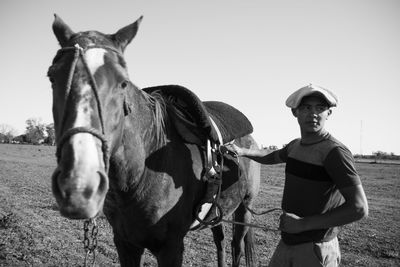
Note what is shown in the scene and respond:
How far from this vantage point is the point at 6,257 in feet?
14.5

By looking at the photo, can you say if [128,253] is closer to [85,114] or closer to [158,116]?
[158,116]

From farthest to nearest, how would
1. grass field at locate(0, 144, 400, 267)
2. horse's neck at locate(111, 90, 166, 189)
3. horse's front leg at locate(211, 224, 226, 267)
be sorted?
grass field at locate(0, 144, 400, 267) → horse's front leg at locate(211, 224, 226, 267) → horse's neck at locate(111, 90, 166, 189)

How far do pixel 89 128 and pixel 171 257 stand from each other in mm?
1470

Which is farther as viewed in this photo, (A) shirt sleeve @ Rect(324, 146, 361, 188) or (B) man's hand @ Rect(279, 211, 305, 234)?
(B) man's hand @ Rect(279, 211, 305, 234)

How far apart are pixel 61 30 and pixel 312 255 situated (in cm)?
238

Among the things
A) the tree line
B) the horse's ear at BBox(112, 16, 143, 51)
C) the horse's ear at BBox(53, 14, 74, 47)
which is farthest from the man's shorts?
the tree line

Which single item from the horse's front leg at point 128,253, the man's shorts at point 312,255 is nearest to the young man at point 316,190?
the man's shorts at point 312,255

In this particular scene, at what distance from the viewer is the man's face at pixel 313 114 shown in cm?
221

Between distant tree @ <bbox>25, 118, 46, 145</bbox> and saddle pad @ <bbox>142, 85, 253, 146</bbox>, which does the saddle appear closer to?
saddle pad @ <bbox>142, 85, 253, 146</bbox>

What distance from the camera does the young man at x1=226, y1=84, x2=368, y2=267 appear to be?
1.87 metres

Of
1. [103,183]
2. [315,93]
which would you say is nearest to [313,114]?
[315,93]

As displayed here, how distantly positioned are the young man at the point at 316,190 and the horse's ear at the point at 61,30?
1743 millimetres

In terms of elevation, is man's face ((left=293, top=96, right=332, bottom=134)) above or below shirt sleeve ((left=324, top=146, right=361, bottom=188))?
above

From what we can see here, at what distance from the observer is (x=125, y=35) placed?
219 cm
